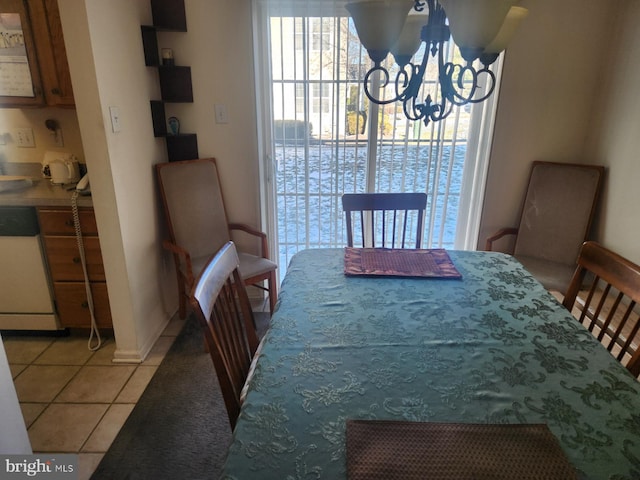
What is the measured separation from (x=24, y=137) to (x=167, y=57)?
1098 mm

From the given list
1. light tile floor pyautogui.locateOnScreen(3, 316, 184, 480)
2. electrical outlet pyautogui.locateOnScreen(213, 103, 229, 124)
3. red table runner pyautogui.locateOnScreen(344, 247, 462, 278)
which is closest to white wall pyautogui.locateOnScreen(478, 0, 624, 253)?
red table runner pyautogui.locateOnScreen(344, 247, 462, 278)

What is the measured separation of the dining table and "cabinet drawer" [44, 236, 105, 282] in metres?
1.36

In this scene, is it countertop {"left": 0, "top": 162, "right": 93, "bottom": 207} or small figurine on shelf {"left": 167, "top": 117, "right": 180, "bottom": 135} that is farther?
small figurine on shelf {"left": 167, "top": 117, "right": 180, "bottom": 135}

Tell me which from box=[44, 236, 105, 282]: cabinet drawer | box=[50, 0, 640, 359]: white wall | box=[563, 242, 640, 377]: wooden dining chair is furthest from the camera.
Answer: box=[44, 236, 105, 282]: cabinet drawer

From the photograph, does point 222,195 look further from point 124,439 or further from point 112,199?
point 124,439

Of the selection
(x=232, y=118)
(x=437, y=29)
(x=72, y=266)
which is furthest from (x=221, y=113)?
(x=437, y=29)

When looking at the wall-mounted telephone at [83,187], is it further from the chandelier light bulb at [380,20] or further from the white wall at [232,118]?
the chandelier light bulb at [380,20]

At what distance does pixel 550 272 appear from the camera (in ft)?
7.78

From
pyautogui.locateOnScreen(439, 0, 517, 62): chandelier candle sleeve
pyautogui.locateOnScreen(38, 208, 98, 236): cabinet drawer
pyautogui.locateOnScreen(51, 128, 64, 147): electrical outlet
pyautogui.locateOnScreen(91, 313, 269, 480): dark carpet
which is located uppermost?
pyautogui.locateOnScreen(439, 0, 517, 62): chandelier candle sleeve

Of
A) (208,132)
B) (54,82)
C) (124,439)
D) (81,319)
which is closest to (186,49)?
(208,132)

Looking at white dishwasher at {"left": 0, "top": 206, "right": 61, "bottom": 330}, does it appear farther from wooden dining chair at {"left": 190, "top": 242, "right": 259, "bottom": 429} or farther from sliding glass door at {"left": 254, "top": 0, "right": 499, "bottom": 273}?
wooden dining chair at {"left": 190, "top": 242, "right": 259, "bottom": 429}

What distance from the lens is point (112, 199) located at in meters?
1.99

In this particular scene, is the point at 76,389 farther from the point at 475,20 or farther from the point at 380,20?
the point at 475,20

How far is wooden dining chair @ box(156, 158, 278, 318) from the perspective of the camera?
2.45m
